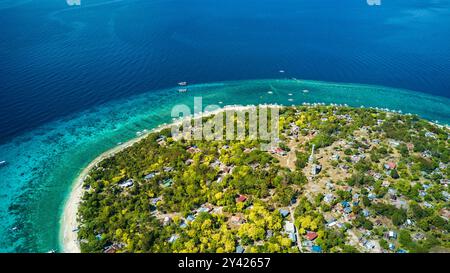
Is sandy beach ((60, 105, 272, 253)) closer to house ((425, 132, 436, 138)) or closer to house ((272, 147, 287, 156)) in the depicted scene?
house ((272, 147, 287, 156))

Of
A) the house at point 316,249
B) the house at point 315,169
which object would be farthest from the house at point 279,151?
the house at point 316,249

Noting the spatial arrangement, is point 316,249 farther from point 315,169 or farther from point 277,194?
point 315,169

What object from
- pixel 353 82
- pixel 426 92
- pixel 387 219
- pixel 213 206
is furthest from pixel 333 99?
pixel 213 206

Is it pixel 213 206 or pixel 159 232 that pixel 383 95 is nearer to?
pixel 213 206

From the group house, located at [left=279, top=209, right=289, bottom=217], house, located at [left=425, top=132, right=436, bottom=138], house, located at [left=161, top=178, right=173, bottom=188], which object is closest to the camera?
house, located at [left=279, top=209, right=289, bottom=217]

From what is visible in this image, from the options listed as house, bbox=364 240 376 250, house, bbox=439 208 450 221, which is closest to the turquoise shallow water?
house, bbox=439 208 450 221

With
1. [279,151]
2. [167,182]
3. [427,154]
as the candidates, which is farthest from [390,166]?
[167,182]

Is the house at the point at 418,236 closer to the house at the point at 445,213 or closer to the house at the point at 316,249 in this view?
the house at the point at 445,213
